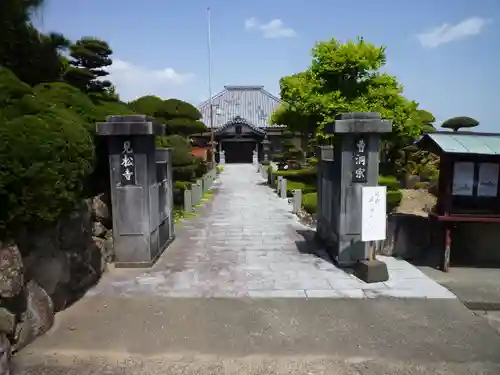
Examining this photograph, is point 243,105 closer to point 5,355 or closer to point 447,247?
point 447,247

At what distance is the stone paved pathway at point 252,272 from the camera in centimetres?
716

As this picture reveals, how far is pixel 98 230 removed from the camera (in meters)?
8.27

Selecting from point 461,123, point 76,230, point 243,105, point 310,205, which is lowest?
point 310,205

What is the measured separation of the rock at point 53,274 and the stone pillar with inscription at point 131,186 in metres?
2.04

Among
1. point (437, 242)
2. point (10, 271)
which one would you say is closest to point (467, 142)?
point (437, 242)

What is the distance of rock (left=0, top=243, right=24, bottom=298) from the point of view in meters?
4.66

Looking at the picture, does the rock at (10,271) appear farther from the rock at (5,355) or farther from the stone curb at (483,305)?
the stone curb at (483,305)

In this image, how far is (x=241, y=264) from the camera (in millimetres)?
8828

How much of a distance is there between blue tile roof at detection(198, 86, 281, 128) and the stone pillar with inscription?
43.2m

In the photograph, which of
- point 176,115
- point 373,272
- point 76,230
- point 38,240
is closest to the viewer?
point 38,240

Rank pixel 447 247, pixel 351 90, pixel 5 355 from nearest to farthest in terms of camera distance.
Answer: pixel 5 355, pixel 447 247, pixel 351 90

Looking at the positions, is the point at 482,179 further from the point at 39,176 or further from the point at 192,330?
the point at 39,176

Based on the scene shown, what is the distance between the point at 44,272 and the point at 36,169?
67.7 inches

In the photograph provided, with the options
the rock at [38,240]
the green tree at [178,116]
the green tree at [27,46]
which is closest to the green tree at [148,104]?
the green tree at [178,116]
